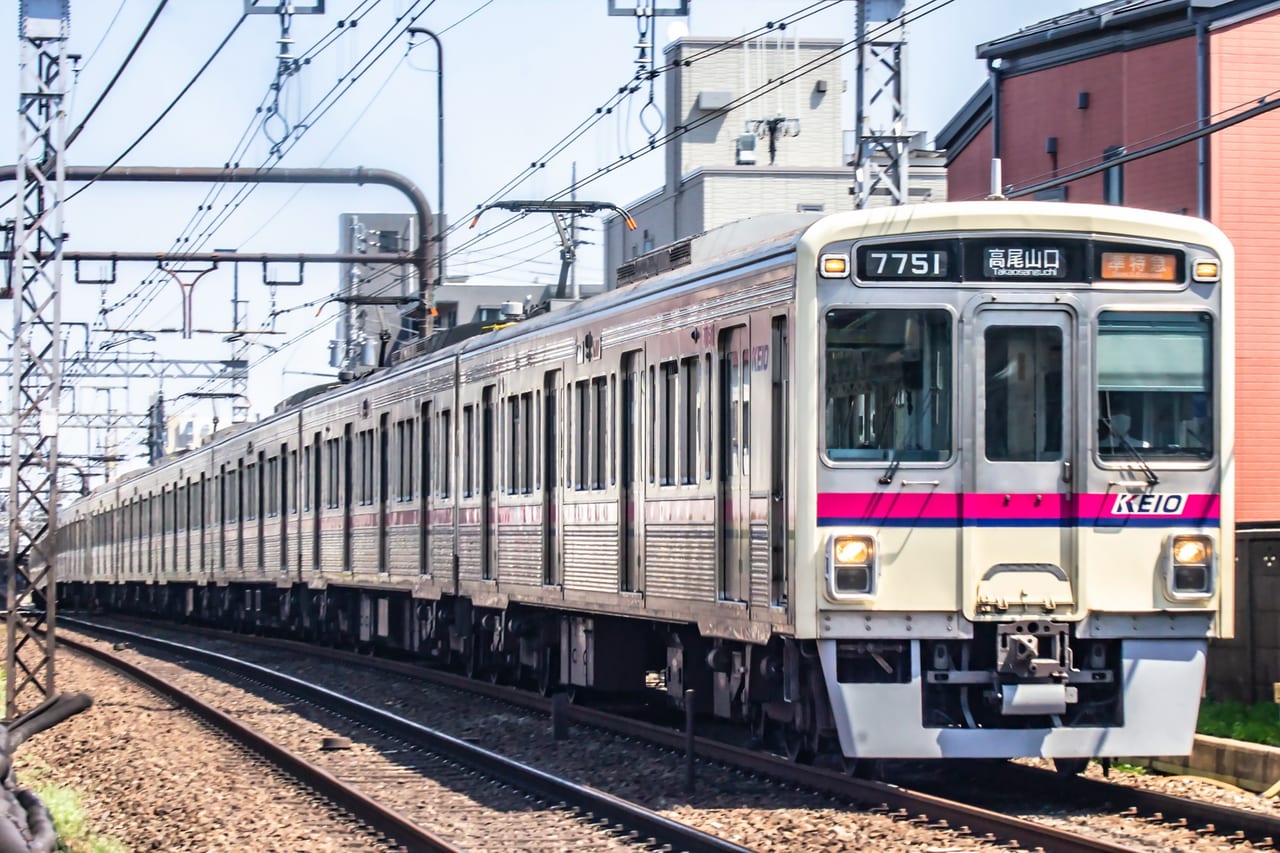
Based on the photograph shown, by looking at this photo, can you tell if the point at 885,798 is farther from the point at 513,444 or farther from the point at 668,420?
the point at 513,444

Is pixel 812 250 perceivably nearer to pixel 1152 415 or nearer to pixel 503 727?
pixel 1152 415

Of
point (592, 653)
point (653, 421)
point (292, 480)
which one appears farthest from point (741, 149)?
point (653, 421)

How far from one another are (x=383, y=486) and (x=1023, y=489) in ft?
39.8

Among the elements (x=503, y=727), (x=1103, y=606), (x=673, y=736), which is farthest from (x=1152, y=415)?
(x=503, y=727)

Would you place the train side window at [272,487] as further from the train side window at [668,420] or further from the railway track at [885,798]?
the train side window at [668,420]

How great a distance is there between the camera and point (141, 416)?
58.1 meters

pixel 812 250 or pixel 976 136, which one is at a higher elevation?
pixel 976 136

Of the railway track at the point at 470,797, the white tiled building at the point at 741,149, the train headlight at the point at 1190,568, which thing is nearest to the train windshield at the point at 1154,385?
the train headlight at the point at 1190,568

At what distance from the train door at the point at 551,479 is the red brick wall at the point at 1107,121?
29.6 ft

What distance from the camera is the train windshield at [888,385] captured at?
374 inches

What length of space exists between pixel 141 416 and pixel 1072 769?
51336 millimetres

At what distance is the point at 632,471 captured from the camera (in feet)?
40.9

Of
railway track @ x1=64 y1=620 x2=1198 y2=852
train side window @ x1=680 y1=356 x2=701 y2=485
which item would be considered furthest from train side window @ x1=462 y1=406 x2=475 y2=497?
train side window @ x1=680 y1=356 x2=701 y2=485

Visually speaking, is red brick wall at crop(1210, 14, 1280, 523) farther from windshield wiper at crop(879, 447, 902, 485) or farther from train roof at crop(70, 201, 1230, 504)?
windshield wiper at crop(879, 447, 902, 485)
